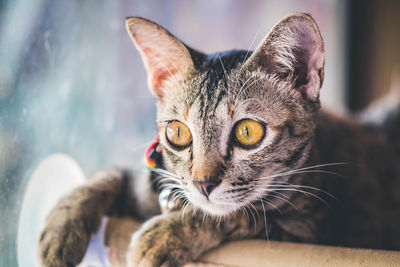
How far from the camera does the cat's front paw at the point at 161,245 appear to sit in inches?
32.0

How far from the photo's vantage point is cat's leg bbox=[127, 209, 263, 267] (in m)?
0.82

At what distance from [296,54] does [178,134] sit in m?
0.35

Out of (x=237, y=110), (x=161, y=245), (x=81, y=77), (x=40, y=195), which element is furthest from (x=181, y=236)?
(x=81, y=77)

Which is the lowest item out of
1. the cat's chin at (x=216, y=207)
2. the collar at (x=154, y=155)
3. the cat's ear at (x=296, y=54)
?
the cat's chin at (x=216, y=207)


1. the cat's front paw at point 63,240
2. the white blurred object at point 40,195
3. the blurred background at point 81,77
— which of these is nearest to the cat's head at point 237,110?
the blurred background at point 81,77

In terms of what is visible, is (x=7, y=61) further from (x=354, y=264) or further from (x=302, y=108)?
(x=354, y=264)

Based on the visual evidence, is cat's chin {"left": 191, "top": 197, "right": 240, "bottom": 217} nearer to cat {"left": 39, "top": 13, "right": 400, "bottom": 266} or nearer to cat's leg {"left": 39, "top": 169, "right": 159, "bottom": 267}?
cat {"left": 39, "top": 13, "right": 400, "bottom": 266}

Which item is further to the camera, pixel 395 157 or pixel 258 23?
pixel 258 23

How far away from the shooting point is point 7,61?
2.93 ft

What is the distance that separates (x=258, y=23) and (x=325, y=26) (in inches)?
33.6

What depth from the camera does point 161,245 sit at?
832mm

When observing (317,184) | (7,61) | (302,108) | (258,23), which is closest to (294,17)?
(302,108)

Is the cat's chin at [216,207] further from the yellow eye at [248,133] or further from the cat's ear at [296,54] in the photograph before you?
the cat's ear at [296,54]

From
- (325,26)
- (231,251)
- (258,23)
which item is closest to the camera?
(231,251)
